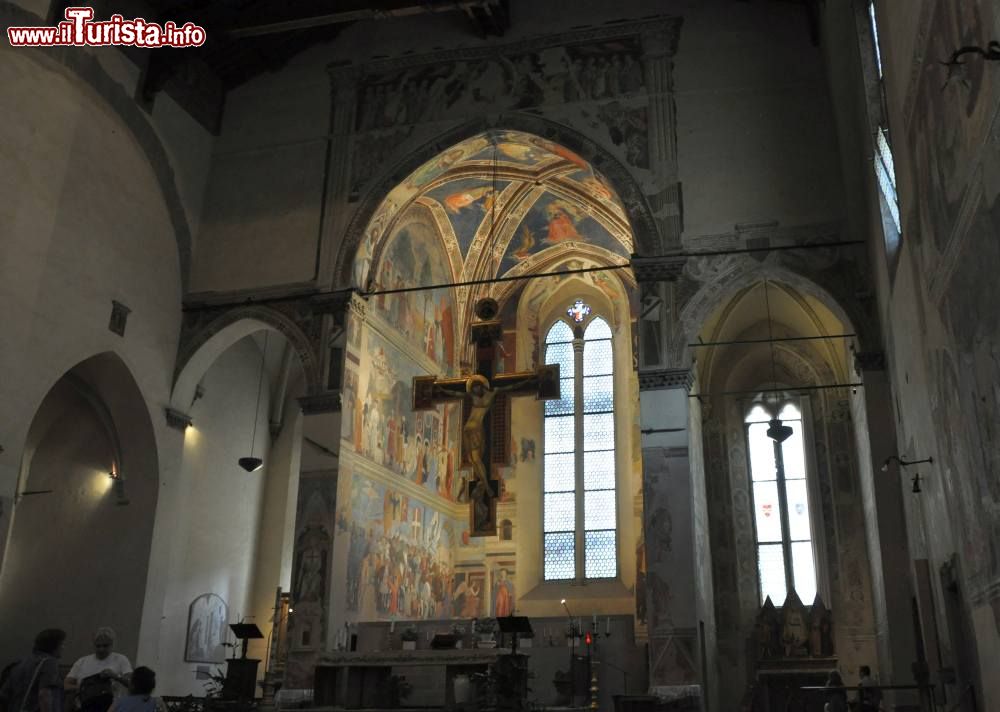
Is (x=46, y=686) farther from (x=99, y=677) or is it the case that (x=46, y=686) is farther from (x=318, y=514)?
(x=318, y=514)

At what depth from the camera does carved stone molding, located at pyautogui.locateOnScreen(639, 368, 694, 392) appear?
1360cm

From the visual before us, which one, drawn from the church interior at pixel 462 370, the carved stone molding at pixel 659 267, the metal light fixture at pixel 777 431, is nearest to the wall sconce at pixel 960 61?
the church interior at pixel 462 370

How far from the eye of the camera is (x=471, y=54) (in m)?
16.2

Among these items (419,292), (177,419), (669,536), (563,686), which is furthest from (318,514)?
(419,292)

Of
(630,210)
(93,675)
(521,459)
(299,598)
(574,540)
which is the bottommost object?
(93,675)

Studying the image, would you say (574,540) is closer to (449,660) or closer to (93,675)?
(449,660)

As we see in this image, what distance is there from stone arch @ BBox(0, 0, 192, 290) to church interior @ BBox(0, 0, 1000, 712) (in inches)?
2.3

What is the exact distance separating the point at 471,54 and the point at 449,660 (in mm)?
9594

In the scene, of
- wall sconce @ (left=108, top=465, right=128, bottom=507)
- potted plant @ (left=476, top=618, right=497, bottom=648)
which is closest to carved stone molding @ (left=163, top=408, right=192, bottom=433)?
wall sconce @ (left=108, top=465, right=128, bottom=507)

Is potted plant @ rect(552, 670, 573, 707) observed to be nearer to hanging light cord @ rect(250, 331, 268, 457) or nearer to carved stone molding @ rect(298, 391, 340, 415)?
carved stone molding @ rect(298, 391, 340, 415)

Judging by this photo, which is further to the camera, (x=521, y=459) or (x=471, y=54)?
(x=521, y=459)

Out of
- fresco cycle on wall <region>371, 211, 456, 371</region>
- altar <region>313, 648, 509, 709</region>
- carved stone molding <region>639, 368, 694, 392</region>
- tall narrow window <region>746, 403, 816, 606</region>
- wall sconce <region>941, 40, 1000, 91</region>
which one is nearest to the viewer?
wall sconce <region>941, 40, 1000, 91</region>

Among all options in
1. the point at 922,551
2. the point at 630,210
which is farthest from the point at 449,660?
the point at 630,210

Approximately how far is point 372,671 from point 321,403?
13.5 feet
